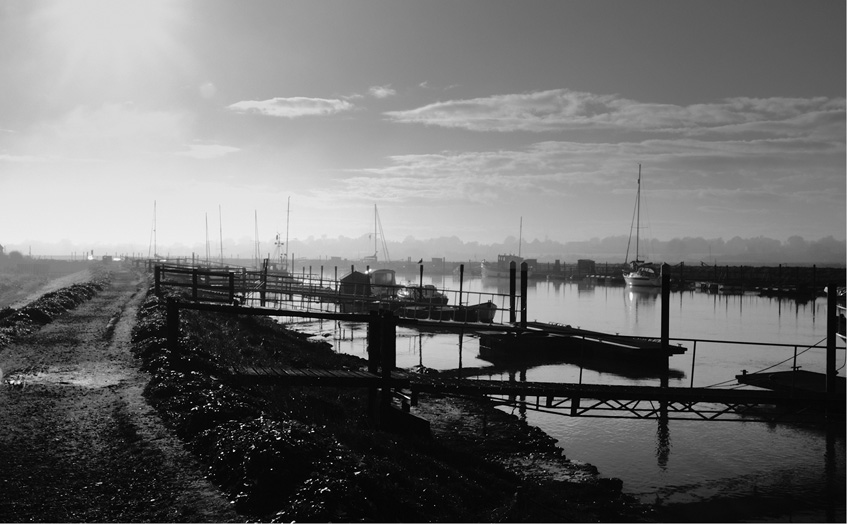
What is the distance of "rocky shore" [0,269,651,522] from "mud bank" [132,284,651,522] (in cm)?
3

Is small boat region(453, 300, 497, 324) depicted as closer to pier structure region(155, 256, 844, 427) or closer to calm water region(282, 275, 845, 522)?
calm water region(282, 275, 845, 522)

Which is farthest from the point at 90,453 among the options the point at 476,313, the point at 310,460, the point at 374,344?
the point at 476,313

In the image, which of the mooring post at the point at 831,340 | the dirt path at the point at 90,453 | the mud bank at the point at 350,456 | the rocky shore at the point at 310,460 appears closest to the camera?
the dirt path at the point at 90,453

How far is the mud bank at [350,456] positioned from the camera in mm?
7770

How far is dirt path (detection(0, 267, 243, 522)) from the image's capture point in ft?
23.3

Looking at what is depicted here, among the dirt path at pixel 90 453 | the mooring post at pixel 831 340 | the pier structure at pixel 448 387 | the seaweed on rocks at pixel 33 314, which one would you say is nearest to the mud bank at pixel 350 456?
the dirt path at pixel 90 453

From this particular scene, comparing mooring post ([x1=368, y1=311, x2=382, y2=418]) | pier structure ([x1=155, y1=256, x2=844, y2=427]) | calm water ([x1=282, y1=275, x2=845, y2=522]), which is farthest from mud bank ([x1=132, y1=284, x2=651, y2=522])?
calm water ([x1=282, y1=275, x2=845, y2=522])

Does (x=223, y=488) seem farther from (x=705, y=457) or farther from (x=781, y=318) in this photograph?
(x=781, y=318)

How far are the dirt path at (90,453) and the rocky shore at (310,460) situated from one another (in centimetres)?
4

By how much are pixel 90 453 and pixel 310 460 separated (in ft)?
9.98

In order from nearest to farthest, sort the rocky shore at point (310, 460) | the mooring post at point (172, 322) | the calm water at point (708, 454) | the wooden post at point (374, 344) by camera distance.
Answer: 1. the rocky shore at point (310, 460)
2. the calm water at point (708, 454)
3. the mooring post at point (172, 322)
4. the wooden post at point (374, 344)

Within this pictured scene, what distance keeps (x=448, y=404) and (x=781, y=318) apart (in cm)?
5237

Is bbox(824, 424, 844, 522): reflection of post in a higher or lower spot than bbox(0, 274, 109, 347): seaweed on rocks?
lower

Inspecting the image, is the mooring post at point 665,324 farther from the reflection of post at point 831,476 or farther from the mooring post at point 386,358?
the mooring post at point 386,358
